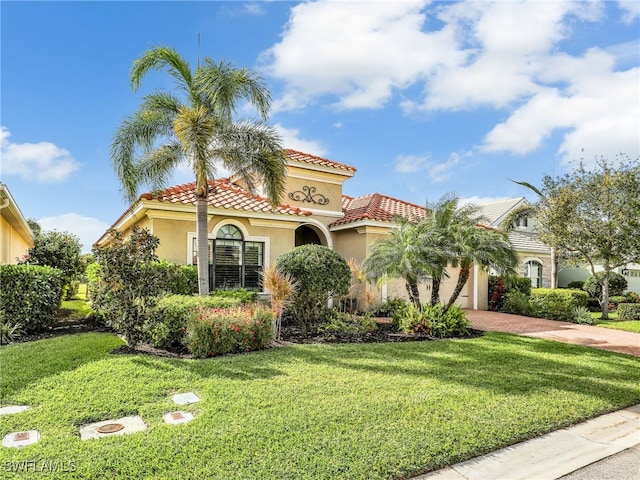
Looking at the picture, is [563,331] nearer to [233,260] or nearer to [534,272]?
[233,260]

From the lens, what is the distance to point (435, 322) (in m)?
12.3

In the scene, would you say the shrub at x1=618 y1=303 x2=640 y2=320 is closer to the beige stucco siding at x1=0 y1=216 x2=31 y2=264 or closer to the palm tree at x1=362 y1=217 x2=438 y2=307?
the palm tree at x1=362 y1=217 x2=438 y2=307

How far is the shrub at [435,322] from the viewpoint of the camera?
12188mm

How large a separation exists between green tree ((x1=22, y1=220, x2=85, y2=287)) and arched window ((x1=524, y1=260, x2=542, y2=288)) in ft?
92.6

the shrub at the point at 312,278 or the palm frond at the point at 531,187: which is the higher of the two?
the palm frond at the point at 531,187

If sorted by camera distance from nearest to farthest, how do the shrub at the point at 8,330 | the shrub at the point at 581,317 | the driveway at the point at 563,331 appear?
the shrub at the point at 8,330 < the driveway at the point at 563,331 < the shrub at the point at 581,317

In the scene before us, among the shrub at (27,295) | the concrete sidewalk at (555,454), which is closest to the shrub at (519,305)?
the concrete sidewalk at (555,454)

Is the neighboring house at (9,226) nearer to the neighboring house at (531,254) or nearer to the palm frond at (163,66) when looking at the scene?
the palm frond at (163,66)

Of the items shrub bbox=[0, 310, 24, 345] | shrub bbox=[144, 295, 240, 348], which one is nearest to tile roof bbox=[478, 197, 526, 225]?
shrub bbox=[144, 295, 240, 348]

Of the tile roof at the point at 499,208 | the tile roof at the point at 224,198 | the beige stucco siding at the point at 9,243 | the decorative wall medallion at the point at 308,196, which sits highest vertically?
the tile roof at the point at 499,208

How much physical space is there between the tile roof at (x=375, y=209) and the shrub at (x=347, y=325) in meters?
5.67

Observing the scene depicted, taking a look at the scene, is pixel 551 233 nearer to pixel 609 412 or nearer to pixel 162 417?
pixel 609 412

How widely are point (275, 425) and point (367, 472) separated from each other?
4.80 feet

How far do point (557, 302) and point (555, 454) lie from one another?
1598 centimetres
